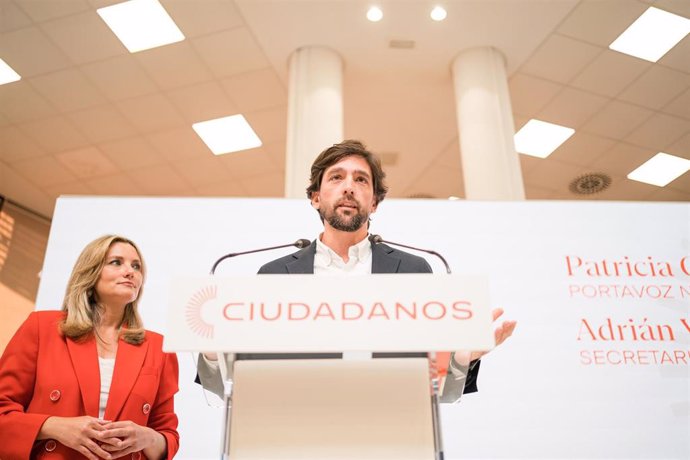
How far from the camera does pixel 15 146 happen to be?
6.54m

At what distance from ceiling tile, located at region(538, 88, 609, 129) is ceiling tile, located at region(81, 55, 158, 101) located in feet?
13.3

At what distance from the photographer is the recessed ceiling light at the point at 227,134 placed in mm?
6305

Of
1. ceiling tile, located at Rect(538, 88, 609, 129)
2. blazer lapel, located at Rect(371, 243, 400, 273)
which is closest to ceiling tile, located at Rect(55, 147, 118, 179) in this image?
ceiling tile, located at Rect(538, 88, 609, 129)

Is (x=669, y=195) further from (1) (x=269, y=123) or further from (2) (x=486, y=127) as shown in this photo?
(1) (x=269, y=123)

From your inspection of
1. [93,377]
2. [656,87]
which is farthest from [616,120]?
[93,377]

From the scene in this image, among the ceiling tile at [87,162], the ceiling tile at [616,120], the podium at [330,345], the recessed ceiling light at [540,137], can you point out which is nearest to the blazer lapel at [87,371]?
the podium at [330,345]

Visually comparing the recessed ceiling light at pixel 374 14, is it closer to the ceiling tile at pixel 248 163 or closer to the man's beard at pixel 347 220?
the ceiling tile at pixel 248 163

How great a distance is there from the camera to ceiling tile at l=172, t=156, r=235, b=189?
6.89m

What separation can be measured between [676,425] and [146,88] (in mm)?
5175

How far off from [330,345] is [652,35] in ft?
17.6

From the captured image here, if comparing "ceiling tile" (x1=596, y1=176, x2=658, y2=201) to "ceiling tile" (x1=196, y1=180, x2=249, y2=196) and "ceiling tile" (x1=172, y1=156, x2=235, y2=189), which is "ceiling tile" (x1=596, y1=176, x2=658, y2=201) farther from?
"ceiling tile" (x1=172, y1=156, x2=235, y2=189)

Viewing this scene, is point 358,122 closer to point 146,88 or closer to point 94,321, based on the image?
point 146,88

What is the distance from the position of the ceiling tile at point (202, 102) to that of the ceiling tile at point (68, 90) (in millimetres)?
753

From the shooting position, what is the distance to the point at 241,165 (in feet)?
23.1
